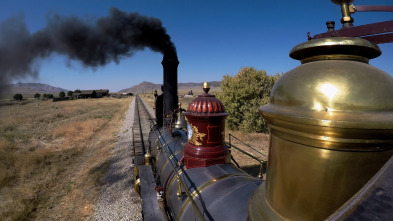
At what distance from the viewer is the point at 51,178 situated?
33.6ft

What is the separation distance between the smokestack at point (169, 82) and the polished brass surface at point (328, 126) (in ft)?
23.8

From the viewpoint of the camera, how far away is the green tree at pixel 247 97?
1622cm

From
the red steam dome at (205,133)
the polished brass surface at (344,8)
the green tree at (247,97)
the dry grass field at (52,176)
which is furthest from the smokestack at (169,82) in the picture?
the green tree at (247,97)

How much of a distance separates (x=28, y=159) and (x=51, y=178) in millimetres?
3543

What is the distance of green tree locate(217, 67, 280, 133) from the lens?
53.2 feet

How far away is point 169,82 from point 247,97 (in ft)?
32.1

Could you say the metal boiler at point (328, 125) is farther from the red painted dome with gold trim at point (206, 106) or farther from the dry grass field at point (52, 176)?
the dry grass field at point (52, 176)

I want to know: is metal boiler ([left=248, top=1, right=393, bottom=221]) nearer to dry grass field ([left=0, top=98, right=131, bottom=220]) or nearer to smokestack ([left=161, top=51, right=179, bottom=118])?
smokestack ([left=161, top=51, right=179, bottom=118])

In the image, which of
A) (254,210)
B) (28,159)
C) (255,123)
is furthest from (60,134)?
(254,210)

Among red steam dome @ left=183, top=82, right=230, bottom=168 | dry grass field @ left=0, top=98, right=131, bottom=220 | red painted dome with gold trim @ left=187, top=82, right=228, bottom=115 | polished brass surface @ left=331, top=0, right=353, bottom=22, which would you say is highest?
polished brass surface @ left=331, top=0, right=353, bottom=22

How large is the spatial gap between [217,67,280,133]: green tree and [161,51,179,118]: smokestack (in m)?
8.93

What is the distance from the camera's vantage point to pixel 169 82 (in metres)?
8.38

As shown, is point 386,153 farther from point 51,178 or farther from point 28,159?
point 28,159

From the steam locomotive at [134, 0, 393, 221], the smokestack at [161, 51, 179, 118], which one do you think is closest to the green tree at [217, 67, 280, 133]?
the smokestack at [161, 51, 179, 118]
